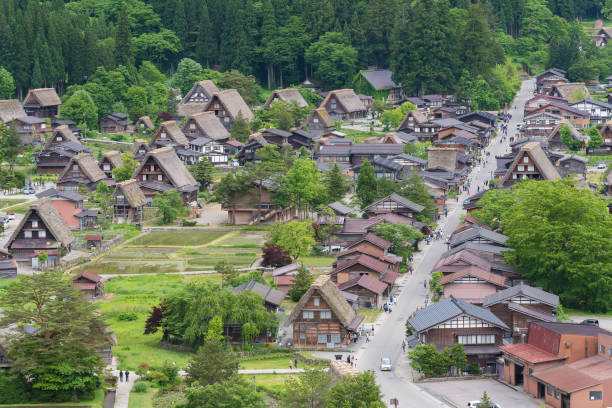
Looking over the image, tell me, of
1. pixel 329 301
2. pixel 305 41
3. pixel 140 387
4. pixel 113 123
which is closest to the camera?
pixel 140 387

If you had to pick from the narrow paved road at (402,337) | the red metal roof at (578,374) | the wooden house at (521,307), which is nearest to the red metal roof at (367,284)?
the narrow paved road at (402,337)

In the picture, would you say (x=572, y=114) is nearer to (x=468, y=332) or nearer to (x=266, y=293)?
(x=266, y=293)

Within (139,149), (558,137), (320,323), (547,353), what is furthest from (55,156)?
(547,353)

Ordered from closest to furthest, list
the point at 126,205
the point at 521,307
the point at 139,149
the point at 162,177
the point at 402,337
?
1. the point at 521,307
2. the point at 402,337
3. the point at 126,205
4. the point at 162,177
5. the point at 139,149

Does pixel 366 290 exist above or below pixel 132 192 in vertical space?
below

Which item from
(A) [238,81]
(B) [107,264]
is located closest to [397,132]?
(A) [238,81]

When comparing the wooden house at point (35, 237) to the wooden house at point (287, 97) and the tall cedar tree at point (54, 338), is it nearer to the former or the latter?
the tall cedar tree at point (54, 338)

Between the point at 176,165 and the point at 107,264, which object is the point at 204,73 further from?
the point at 107,264
